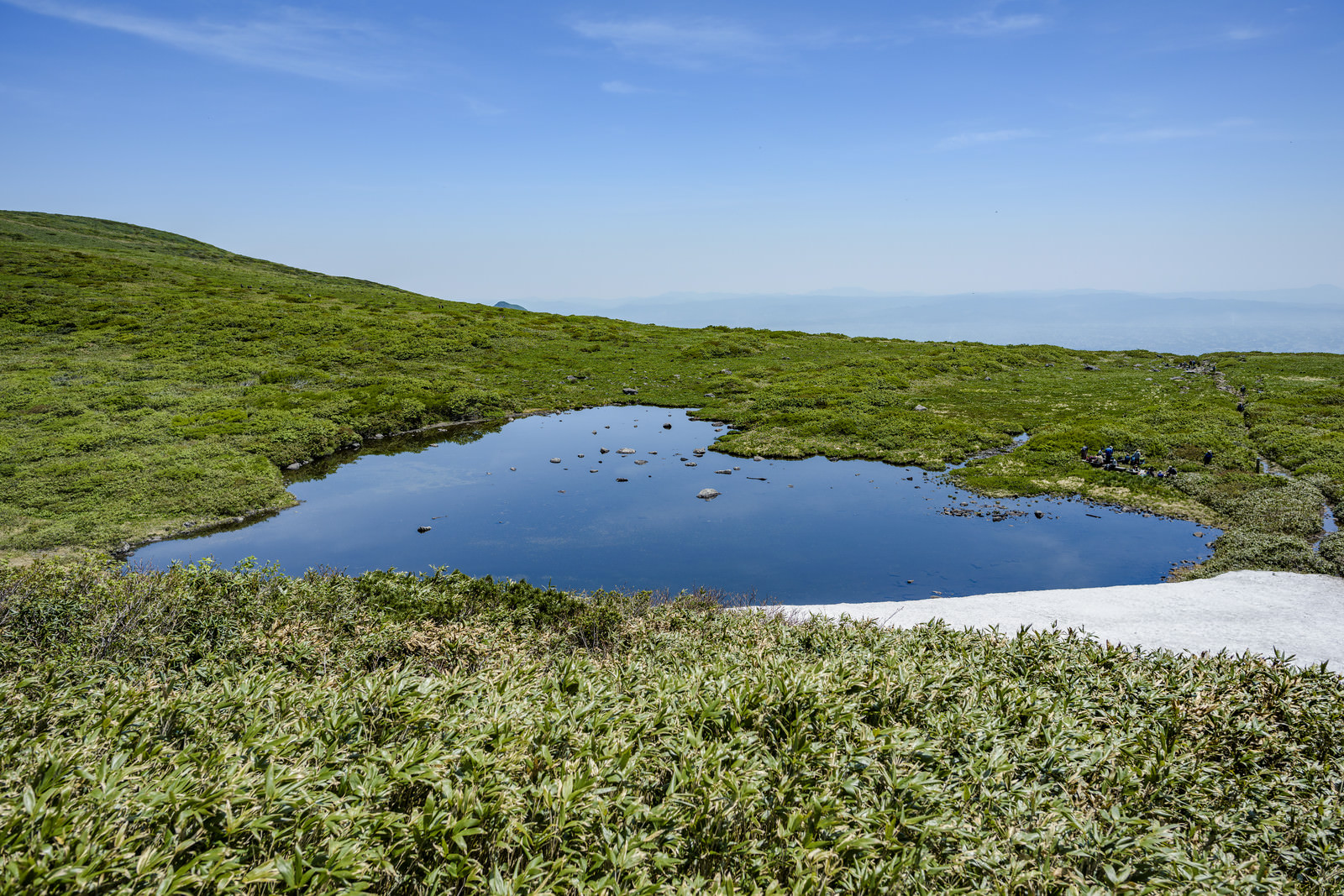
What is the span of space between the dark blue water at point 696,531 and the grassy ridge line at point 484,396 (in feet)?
9.21

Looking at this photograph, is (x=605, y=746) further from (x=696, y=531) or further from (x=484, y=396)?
(x=484, y=396)

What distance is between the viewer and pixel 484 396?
179 feet

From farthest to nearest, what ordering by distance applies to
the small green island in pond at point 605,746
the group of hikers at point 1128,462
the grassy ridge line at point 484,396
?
the group of hikers at point 1128,462 → the grassy ridge line at point 484,396 → the small green island in pond at point 605,746

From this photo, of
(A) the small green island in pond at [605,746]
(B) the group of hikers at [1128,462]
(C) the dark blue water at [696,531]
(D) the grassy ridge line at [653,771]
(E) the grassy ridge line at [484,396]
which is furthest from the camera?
(B) the group of hikers at [1128,462]

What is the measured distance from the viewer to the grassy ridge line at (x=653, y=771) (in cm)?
569

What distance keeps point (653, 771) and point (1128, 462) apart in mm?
40485

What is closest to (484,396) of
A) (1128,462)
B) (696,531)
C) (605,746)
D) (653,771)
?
(696,531)

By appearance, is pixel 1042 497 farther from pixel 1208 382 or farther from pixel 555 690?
pixel 1208 382

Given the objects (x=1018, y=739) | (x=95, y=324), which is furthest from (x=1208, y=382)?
(x=95, y=324)

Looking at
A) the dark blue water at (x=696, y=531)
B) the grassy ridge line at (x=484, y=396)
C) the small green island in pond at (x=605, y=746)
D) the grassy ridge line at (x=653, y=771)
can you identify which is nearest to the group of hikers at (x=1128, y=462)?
the grassy ridge line at (x=484, y=396)

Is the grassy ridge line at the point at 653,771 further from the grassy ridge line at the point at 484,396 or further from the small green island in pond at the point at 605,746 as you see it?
the grassy ridge line at the point at 484,396

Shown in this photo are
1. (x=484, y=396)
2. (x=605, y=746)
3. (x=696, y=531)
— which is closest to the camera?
(x=605, y=746)

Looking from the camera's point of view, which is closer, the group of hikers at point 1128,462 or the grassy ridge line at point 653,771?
the grassy ridge line at point 653,771

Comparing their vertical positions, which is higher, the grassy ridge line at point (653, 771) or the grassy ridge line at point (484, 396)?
the grassy ridge line at point (484, 396)
